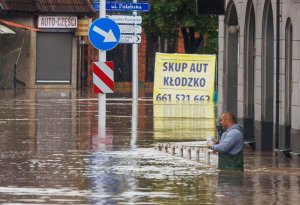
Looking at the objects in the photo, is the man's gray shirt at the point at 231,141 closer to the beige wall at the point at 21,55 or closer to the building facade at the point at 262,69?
the building facade at the point at 262,69

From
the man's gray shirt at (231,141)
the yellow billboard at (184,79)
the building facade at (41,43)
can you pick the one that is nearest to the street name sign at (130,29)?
the yellow billboard at (184,79)

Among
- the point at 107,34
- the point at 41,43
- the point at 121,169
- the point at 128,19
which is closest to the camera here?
the point at 121,169

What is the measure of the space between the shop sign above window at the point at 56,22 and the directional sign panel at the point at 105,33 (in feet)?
126

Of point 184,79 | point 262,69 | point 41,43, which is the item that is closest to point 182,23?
point 41,43

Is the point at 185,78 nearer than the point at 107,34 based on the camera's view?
No

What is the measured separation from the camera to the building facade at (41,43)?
6606 centimetres

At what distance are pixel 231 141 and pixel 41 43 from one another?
163 ft

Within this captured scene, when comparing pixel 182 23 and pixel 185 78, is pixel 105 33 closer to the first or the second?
pixel 185 78

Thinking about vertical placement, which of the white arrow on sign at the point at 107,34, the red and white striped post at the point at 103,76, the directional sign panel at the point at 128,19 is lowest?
the red and white striped post at the point at 103,76

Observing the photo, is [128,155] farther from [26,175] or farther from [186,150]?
[26,175]

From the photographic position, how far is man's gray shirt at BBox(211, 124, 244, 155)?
18141 millimetres

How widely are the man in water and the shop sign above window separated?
48.8m

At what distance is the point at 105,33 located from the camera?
93.4ft

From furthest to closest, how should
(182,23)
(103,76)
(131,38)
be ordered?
1. (182,23)
2. (131,38)
3. (103,76)
